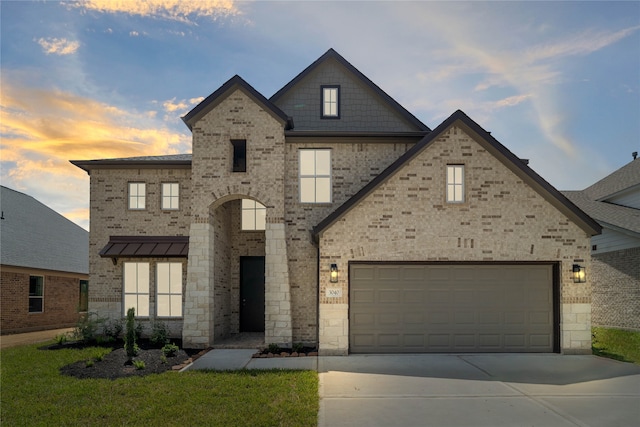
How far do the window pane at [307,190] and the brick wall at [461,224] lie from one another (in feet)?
7.02

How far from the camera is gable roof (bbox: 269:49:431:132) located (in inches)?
609

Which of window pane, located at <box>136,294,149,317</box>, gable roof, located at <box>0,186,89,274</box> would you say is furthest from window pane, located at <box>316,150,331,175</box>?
gable roof, located at <box>0,186,89,274</box>

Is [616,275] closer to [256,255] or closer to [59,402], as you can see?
[256,255]

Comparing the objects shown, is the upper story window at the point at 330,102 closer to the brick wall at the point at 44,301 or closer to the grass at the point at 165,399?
the grass at the point at 165,399

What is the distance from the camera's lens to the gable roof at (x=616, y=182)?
806 inches

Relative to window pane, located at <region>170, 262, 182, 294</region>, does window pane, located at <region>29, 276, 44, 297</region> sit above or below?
below

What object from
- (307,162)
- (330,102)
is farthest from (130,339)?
(330,102)

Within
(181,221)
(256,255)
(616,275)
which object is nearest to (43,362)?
(181,221)

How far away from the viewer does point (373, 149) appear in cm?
1397

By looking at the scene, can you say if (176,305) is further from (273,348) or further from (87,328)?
(273,348)

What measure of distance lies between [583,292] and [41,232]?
80.0 feet

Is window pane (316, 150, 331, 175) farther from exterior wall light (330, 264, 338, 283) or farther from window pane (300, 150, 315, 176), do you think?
exterior wall light (330, 264, 338, 283)

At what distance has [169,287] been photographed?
1488cm

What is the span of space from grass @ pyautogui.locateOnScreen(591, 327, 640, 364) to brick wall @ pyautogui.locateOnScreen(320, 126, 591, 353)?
3.19 feet
